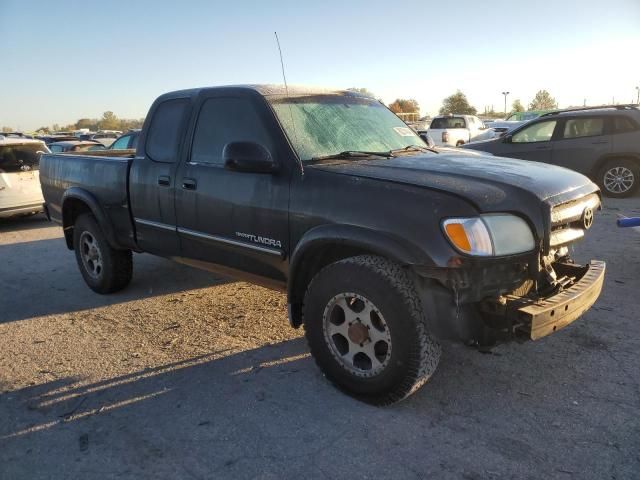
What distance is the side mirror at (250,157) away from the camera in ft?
10.9

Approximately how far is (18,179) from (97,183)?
5.69 m

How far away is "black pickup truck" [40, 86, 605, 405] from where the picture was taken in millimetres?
2734

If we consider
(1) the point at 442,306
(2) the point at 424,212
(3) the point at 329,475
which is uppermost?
(2) the point at 424,212

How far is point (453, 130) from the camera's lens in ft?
64.6

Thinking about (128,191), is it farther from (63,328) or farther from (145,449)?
(145,449)

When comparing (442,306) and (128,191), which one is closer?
(442,306)

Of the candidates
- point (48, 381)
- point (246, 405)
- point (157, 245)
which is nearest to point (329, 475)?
point (246, 405)

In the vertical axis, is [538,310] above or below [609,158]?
below

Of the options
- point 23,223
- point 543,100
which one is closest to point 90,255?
point 23,223

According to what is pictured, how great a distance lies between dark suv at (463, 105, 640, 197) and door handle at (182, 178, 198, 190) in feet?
28.3

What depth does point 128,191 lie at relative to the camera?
475 cm

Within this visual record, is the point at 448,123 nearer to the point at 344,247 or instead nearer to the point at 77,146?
the point at 77,146

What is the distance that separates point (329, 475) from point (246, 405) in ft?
2.77

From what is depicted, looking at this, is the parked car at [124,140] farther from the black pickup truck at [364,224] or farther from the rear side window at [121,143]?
the black pickup truck at [364,224]
